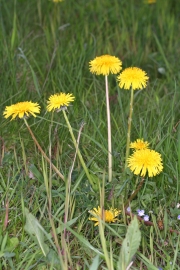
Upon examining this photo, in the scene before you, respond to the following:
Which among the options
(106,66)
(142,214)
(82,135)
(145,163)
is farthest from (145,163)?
(82,135)

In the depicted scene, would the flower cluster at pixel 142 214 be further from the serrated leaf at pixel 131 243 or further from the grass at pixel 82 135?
the serrated leaf at pixel 131 243

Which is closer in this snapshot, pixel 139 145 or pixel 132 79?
pixel 132 79

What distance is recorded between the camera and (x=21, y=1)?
313cm

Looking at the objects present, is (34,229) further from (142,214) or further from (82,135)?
(82,135)

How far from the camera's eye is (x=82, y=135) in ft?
6.74

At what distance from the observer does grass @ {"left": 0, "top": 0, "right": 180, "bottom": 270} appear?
1.63 meters

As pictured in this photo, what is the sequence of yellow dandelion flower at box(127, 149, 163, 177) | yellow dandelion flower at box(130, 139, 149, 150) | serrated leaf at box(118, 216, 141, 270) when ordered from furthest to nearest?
1. yellow dandelion flower at box(130, 139, 149, 150)
2. yellow dandelion flower at box(127, 149, 163, 177)
3. serrated leaf at box(118, 216, 141, 270)

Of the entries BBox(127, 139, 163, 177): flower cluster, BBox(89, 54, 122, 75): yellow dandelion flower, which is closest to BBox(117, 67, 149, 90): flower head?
BBox(89, 54, 122, 75): yellow dandelion flower

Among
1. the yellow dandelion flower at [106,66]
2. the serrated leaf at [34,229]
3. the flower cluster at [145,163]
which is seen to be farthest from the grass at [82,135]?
the yellow dandelion flower at [106,66]

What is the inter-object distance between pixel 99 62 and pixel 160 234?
59 cm

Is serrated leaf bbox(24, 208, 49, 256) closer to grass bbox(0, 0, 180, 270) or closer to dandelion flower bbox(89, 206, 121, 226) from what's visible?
grass bbox(0, 0, 180, 270)

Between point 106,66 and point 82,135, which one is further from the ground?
point 106,66

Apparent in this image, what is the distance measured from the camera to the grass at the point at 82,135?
1626 mm

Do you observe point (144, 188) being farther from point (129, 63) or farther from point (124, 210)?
point (129, 63)
